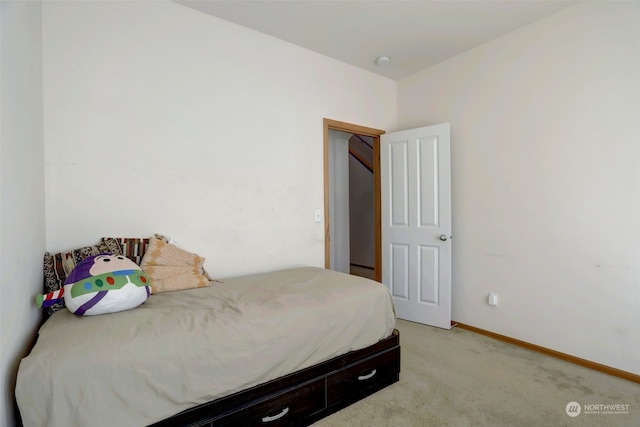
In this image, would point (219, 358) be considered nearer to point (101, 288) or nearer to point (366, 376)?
point (101, 288)

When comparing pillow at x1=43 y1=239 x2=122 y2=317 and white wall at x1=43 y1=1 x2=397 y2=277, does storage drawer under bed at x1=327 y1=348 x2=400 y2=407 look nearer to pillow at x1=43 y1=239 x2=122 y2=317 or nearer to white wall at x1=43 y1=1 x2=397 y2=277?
white wall at x1=43 y1=1 x2=397 y2=277

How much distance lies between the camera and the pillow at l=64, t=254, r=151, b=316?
135 cm

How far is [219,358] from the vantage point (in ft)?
4.33

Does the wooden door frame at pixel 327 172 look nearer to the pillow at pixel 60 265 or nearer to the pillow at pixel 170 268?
the pillow at pixel 170 268

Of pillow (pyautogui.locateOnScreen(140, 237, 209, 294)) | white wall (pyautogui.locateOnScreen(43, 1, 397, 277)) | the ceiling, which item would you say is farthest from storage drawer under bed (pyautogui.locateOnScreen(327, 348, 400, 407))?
the ceiling

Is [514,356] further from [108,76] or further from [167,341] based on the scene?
[108,76]

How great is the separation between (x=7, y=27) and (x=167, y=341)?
1.29 metres

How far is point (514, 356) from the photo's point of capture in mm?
2398

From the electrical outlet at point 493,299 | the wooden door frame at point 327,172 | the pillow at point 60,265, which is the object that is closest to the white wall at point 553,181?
the electrical outlet at point 493,299

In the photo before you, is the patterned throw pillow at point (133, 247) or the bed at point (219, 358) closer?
the bed at point (219, 358)

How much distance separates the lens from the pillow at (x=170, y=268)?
1845 millimetres

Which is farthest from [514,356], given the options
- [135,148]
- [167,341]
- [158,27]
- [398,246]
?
[158,27]

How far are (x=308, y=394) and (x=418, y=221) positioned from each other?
6.88ft

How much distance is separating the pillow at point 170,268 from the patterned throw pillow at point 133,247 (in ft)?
0.15
